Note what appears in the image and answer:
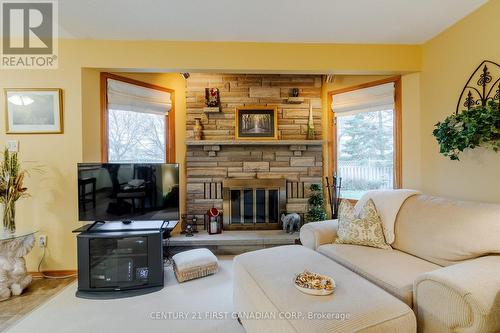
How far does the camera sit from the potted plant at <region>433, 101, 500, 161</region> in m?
1.87

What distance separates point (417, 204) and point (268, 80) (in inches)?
96.2

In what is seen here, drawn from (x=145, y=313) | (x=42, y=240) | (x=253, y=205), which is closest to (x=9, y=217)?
(x=42, y=240)

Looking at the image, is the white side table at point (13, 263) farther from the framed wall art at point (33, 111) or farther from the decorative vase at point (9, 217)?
the framed wall art at point (33, 111)

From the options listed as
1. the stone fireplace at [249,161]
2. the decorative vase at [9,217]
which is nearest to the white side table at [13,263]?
the decorative vase at [9,217]

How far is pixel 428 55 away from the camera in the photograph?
269 cm

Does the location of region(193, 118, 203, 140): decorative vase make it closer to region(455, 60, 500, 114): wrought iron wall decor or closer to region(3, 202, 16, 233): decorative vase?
region(3, 202, 16, 233): decorative vase

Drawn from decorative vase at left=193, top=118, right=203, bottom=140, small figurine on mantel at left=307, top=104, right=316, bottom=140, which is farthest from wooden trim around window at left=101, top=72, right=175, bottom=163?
small figurine on mantel at left=307, top=104, right=316, bottom=140

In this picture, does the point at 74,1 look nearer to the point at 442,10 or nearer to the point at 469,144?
the point at 442,10

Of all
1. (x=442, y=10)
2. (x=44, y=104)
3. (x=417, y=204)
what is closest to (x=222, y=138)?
(x=44, y=104)

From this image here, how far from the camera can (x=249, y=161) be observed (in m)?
3.61

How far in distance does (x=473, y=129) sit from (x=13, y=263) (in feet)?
13.2

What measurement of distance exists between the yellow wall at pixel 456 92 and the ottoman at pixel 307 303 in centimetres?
152

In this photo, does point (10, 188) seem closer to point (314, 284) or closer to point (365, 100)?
point (314, 284)

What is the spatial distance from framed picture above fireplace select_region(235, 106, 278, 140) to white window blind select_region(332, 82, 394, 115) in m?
0.88
